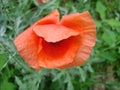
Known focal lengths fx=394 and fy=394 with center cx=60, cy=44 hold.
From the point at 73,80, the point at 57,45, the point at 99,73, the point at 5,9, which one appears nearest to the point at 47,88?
the point at 73,80

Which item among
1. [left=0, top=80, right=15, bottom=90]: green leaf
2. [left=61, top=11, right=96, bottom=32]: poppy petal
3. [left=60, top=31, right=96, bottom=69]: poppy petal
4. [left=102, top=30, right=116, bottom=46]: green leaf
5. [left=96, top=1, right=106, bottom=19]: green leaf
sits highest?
[left=61, top=11, right=96, bottom=32]: poppy petal

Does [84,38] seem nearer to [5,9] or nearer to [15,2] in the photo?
[5,9]

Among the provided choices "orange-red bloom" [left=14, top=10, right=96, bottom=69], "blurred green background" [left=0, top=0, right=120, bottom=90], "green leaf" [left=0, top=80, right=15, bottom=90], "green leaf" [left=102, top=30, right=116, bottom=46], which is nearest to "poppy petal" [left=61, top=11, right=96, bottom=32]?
"orange-red bloom" [left=14, top=10, right=96, bottom=69]

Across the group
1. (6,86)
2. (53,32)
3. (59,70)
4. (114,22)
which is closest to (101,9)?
(114,22)

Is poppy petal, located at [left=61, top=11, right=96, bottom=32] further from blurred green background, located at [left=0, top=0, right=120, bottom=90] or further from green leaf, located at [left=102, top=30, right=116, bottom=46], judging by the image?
green leaf, located at [left=102, top=30, right=116, bottom=46]

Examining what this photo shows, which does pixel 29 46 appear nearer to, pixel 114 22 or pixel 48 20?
pixel 48 20

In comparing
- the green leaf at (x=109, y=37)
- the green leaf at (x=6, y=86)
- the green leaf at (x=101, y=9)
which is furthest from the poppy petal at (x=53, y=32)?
the green leaf at (x=101, y=9)

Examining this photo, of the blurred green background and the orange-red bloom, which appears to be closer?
the orange-red bloom
